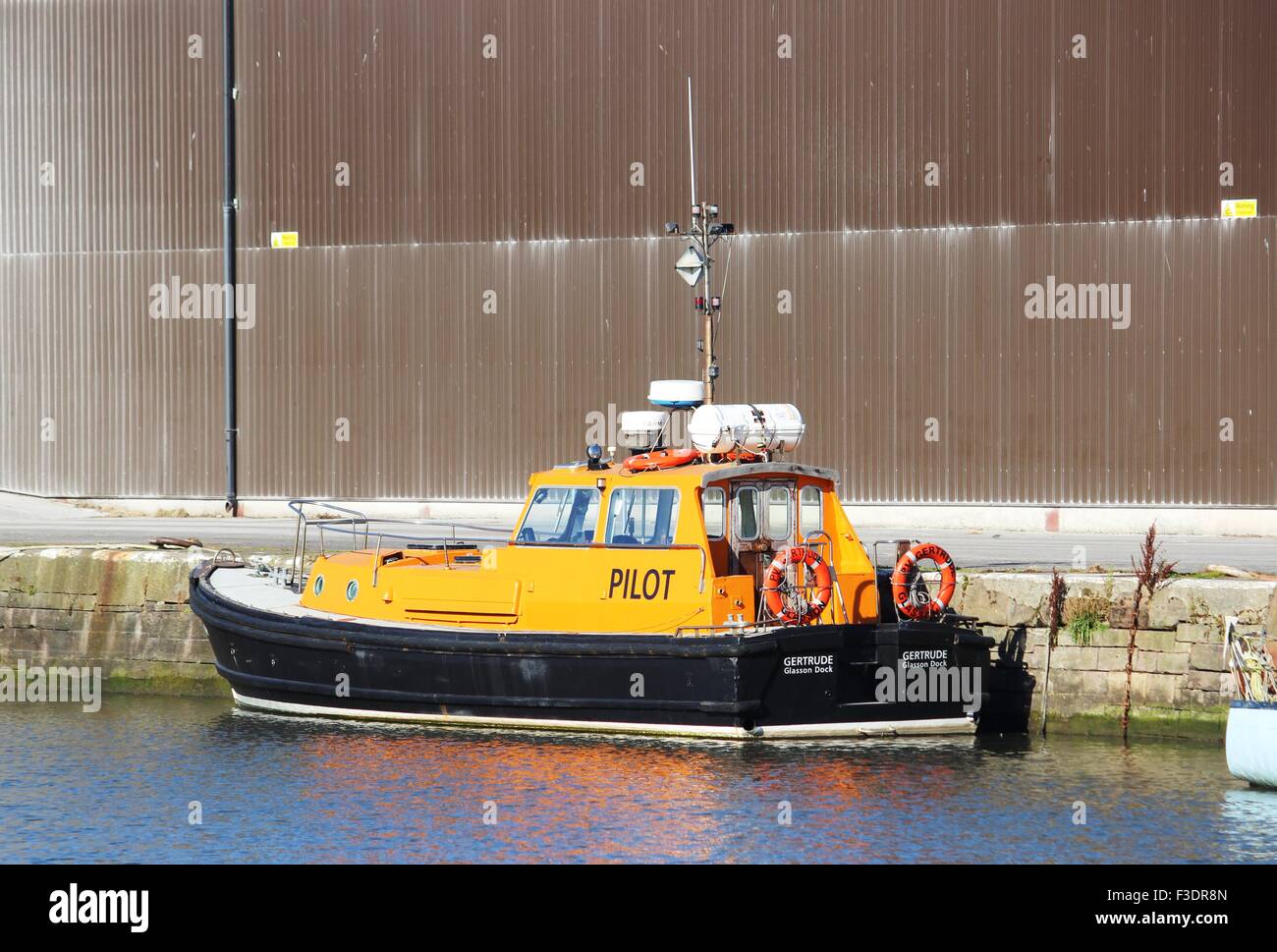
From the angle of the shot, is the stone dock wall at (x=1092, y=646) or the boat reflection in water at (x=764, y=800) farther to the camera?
the stone dock wall at (x=1092, y=646)

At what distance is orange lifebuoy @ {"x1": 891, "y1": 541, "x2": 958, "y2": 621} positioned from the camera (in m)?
16.3

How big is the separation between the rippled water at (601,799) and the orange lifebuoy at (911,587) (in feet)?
4.26

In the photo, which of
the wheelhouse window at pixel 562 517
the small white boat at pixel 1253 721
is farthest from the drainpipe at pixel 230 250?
the small white boat at pixel 1253 721

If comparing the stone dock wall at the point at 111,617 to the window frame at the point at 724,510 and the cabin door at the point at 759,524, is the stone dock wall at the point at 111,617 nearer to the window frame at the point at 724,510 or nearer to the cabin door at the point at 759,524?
the window frame at the point at 724,510

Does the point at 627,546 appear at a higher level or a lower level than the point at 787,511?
lower

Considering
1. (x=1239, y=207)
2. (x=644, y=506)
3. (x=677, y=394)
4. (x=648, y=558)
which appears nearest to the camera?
(x=648, y=558)

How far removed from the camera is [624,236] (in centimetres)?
2967

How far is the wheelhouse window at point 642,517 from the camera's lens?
16.1 m

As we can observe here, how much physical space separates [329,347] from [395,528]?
456 cm

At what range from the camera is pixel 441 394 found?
100ft

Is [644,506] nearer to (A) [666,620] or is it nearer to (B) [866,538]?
(A) [666,620]

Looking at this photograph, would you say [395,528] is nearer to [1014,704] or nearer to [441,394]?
[441,394]

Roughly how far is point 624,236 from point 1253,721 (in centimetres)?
1781

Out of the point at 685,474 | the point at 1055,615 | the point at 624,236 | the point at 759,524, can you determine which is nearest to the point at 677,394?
the point at 685,474
